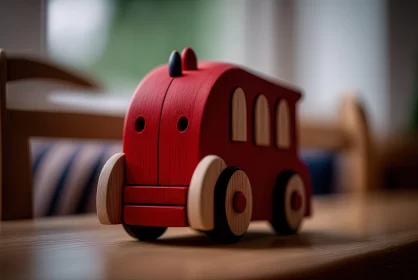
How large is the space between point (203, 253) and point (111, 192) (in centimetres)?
14

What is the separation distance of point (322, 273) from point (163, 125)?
0.25 m

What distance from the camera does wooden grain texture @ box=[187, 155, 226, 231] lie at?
595 millimetres

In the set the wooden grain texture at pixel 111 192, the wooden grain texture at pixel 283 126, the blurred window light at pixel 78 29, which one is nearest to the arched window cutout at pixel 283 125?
the wooden grain texture at pixel 283 126

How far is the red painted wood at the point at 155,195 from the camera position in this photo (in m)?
0.62

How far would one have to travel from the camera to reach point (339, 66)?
2361 millimetres

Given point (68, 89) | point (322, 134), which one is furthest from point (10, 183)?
point (322, 134)

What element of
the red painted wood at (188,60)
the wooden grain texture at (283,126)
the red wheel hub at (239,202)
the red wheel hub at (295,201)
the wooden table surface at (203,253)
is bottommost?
the wooden table surface at (203,253)

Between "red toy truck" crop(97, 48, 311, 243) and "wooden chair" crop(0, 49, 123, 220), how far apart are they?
0.95ft

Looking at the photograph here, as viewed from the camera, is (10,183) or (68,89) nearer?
(10,183)

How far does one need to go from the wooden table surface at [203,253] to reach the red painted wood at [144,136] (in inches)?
3.2

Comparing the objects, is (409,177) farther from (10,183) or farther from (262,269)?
(262,269)

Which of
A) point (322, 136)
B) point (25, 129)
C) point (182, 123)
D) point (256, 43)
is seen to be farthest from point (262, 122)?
point (256, 43)

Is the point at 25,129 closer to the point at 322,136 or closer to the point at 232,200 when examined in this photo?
the point at 232,200

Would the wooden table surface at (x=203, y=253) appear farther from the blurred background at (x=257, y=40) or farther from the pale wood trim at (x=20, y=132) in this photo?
the blurred background at (x=257, y=40)
